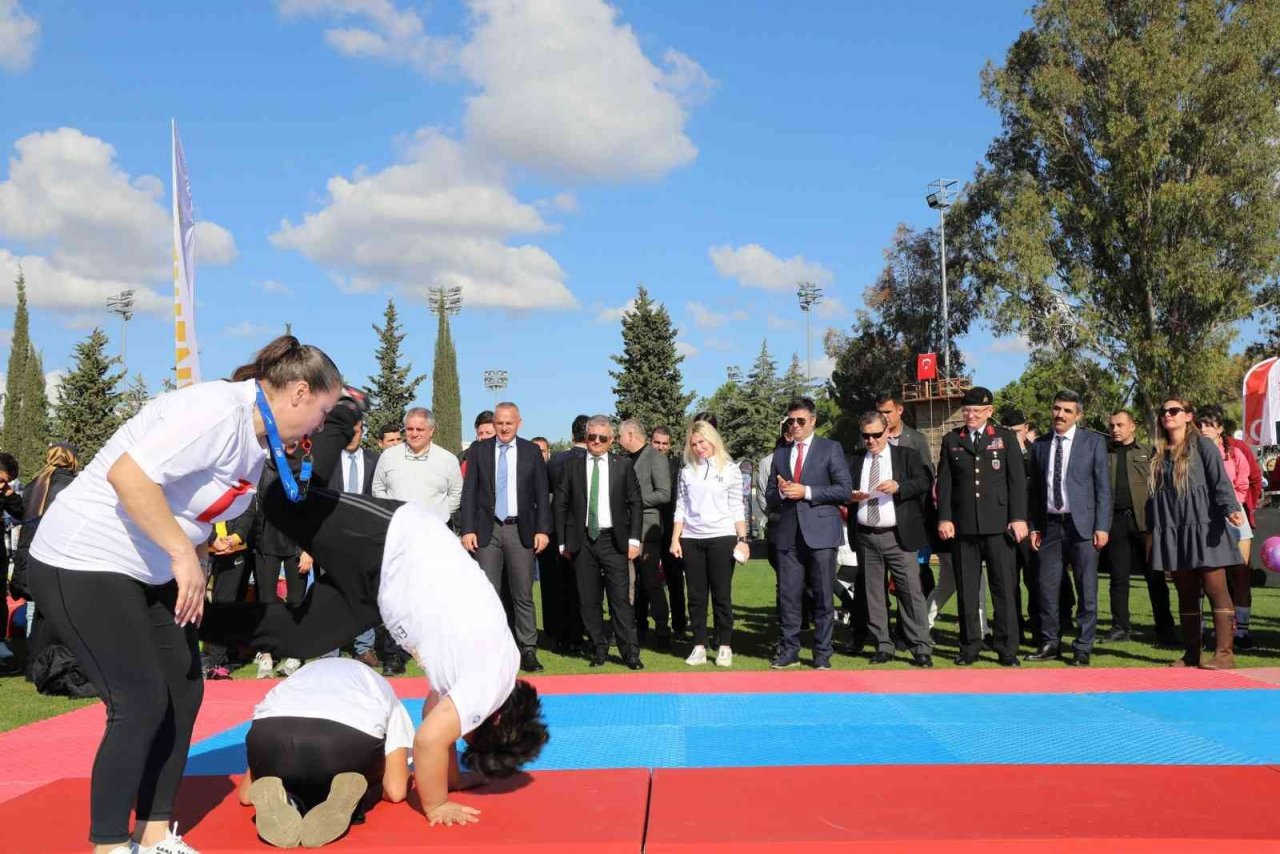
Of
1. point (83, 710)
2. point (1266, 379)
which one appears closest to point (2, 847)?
point (83, 710)

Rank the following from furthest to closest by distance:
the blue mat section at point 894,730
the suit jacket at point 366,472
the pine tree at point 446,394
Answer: the pine tree at point 446,394
the suit jacket at point 366,472
the blue mat section at point 894,730

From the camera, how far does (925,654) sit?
8.08 m

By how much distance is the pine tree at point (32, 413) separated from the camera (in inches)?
1810

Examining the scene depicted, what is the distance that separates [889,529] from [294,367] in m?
5.96

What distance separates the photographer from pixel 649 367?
160 feet

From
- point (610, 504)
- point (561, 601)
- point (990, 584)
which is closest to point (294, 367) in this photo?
point (610, 504)

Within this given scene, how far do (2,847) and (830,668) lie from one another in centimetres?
571

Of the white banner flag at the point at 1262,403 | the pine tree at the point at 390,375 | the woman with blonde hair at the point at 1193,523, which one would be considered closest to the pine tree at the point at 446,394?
the pine tree at the point at 390,375

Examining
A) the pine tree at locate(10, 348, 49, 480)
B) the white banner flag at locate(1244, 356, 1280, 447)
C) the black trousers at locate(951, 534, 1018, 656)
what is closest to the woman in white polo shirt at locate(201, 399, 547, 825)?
the black trousers at locate(951, 534, 1018, 656)

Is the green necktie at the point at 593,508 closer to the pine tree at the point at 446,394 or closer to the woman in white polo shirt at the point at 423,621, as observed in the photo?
the woman in white polo shirt at the point at 423,621

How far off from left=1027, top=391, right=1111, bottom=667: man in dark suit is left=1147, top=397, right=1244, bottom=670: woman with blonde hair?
0.40m

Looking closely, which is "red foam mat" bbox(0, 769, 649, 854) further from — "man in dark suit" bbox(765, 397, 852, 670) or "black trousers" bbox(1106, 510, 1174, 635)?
"black trousers" bbox(1106, 510, 1174, 635)

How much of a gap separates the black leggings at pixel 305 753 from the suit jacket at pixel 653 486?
5628 mm

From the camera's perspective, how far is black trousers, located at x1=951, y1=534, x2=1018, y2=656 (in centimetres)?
798
